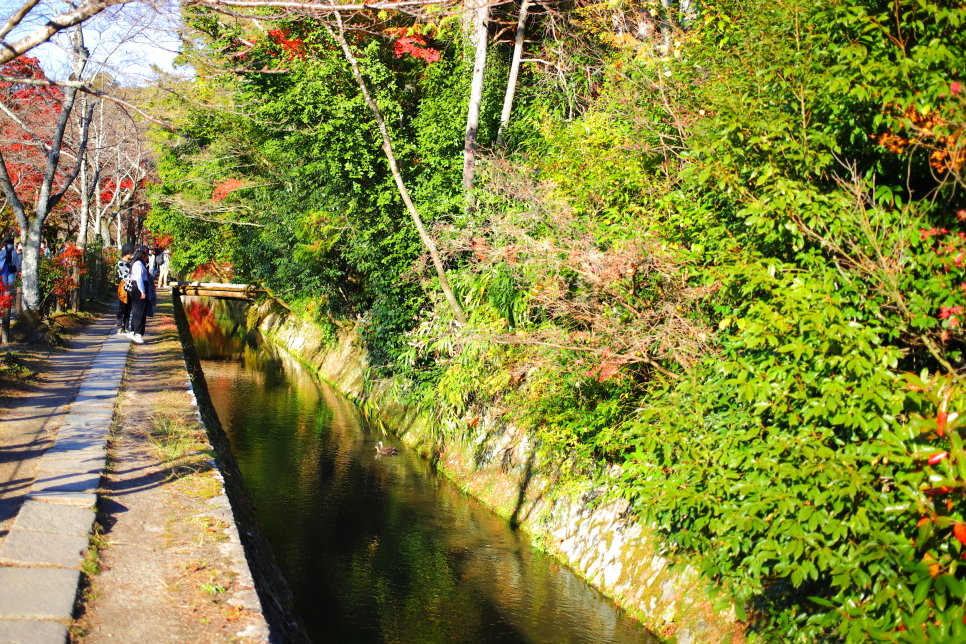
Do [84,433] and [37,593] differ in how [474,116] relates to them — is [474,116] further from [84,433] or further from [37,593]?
[37,593]

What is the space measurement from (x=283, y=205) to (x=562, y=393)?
12.1 m

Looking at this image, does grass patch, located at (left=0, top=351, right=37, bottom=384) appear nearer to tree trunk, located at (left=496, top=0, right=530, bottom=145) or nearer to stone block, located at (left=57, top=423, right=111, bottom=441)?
stone block, located at (left=57, top=423, right=111, bottom=441)

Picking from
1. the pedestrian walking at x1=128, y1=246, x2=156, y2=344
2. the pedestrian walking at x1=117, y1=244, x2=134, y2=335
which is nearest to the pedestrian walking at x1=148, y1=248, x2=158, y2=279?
the pedestrian walking at x1=128, y1=246, x2=156, y2=344

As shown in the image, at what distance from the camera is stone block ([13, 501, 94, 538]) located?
5.13 metres

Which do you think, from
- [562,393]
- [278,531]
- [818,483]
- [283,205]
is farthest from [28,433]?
[283,205]

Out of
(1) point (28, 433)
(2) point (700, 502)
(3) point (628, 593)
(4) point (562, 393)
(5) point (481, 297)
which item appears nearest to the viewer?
(2) point (700, 502)

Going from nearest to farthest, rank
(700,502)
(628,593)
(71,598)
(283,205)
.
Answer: (71,598)
(700,502)
(628,593)
(283,205)

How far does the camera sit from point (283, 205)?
61.0ft

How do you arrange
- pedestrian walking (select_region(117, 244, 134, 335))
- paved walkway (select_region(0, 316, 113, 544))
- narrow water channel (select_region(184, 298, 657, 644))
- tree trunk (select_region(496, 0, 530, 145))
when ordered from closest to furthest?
paved walkway (select_region(0, 316, 113, 544)), narrow water channel (select_region(184, 298, 657, 644)), pedestrian walking (select_region(117, 244, 134, 335)), tree trunk (select_region(496, 0, 530, 145))

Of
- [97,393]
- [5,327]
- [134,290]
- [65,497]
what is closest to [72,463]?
[65,497]

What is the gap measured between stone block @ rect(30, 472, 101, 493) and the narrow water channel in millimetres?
2546

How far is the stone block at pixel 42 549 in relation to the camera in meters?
4.66

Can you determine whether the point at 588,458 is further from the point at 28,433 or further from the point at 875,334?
the point at 28,433

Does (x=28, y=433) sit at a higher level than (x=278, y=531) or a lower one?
higher
